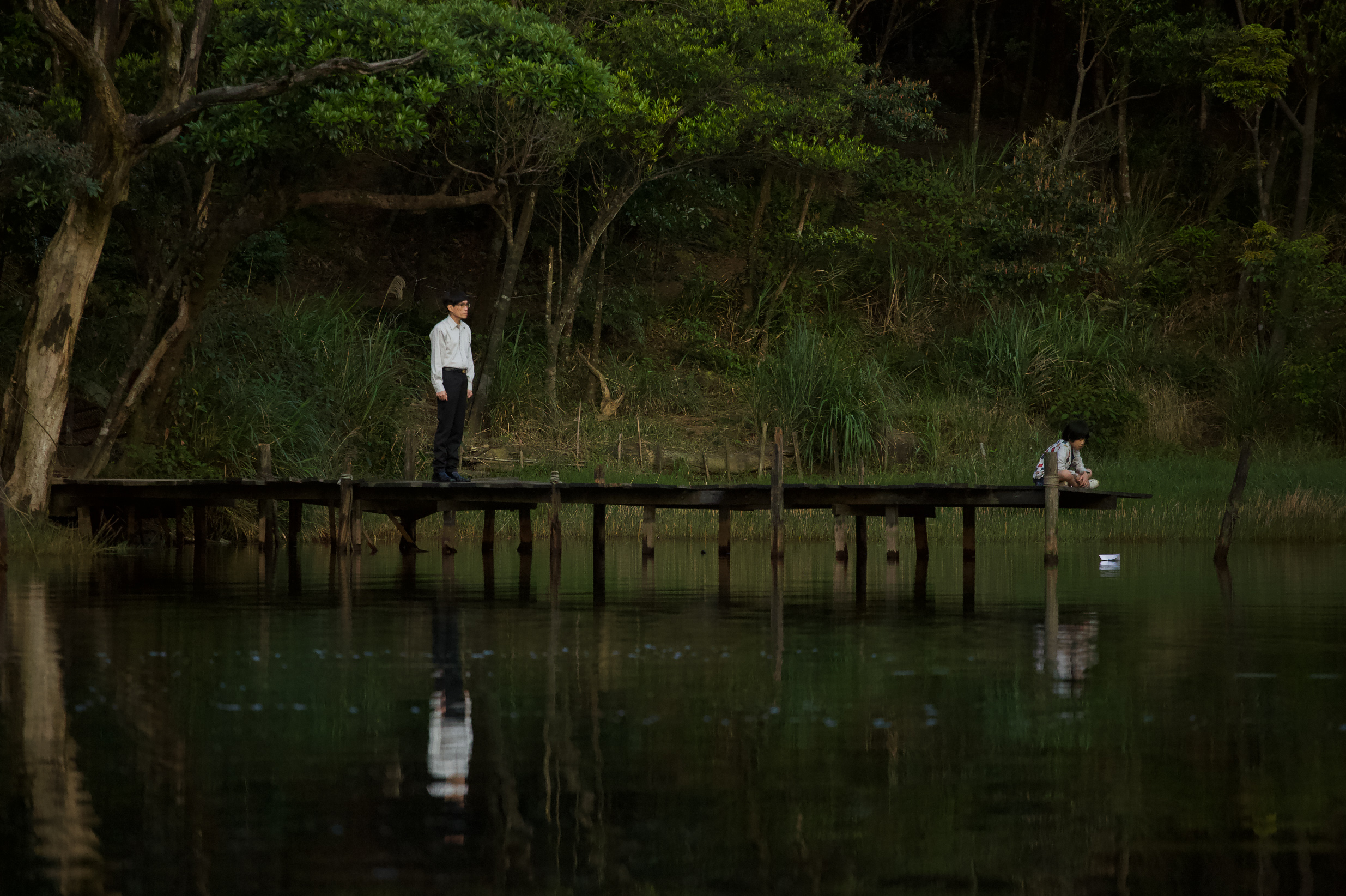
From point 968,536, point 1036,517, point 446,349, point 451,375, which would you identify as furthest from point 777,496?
point 1036,517

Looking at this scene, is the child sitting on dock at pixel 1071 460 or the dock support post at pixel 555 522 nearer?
the child sitting on dock at pixel 1071 460

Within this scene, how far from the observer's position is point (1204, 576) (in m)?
18.8

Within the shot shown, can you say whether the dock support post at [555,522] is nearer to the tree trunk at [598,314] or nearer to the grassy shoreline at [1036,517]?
the grassy shoreline at [1036,517]

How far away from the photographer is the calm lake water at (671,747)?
6125 mm

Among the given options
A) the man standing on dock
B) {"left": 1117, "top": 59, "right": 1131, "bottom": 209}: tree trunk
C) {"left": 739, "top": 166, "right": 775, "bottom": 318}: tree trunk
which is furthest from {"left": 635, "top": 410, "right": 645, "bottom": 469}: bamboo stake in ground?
{"left": 1117, "top": 59, "right": 1131, "bottom": 209}: tree trunk

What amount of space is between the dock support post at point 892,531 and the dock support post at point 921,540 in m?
0.96

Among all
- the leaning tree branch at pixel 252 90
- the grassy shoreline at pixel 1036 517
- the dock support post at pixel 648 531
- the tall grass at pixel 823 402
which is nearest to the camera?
the leaning tree branch at pixel 252 90

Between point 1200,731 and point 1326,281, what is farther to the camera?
point 1326,281

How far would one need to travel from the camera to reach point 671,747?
27.1ft

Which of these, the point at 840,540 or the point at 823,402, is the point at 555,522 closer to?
the point at 840,540

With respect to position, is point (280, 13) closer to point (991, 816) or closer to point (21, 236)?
point (21, 236)

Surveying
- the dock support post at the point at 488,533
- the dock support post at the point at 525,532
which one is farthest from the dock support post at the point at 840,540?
the dock support post at the point at 488,533

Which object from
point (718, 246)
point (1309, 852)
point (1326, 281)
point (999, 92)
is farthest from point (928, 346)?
point (1309, 852)

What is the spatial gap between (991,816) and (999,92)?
118 ft
